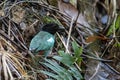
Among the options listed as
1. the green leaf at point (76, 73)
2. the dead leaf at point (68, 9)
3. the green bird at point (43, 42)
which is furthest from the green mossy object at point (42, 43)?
the dead leaf at point (68, 9)

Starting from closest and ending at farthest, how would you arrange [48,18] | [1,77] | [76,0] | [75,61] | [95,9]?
1. [1,77]
2. [75,61]
3. [48,18]
4. [76,0]
5. [95,9]

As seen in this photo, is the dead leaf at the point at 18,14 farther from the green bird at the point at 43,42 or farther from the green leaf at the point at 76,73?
the green leaf at the point at 76,73

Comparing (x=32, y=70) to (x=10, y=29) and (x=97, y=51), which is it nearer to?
(x=10, y=29)

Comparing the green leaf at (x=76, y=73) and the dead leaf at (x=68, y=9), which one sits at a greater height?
the dead leaf at (x=68, y=9)

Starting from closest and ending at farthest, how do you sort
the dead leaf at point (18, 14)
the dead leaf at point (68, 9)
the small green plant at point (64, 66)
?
the small green plant at point (64, 66), the dead leaf at point (18, 14), the dead leaf at point (68, 9)

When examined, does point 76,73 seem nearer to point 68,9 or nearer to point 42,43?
point 42,43

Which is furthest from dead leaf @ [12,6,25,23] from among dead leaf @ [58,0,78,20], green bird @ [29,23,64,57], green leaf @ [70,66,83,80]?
green leaf @ [70,66,83,80]

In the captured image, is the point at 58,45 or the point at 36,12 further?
the point at 36,12

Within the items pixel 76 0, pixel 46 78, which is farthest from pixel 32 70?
pixel 76 0

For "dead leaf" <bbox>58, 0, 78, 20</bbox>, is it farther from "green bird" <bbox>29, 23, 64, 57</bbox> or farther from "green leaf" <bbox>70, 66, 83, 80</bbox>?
"green leaf" <bbox>70, 66, 83, 80</bbox>
